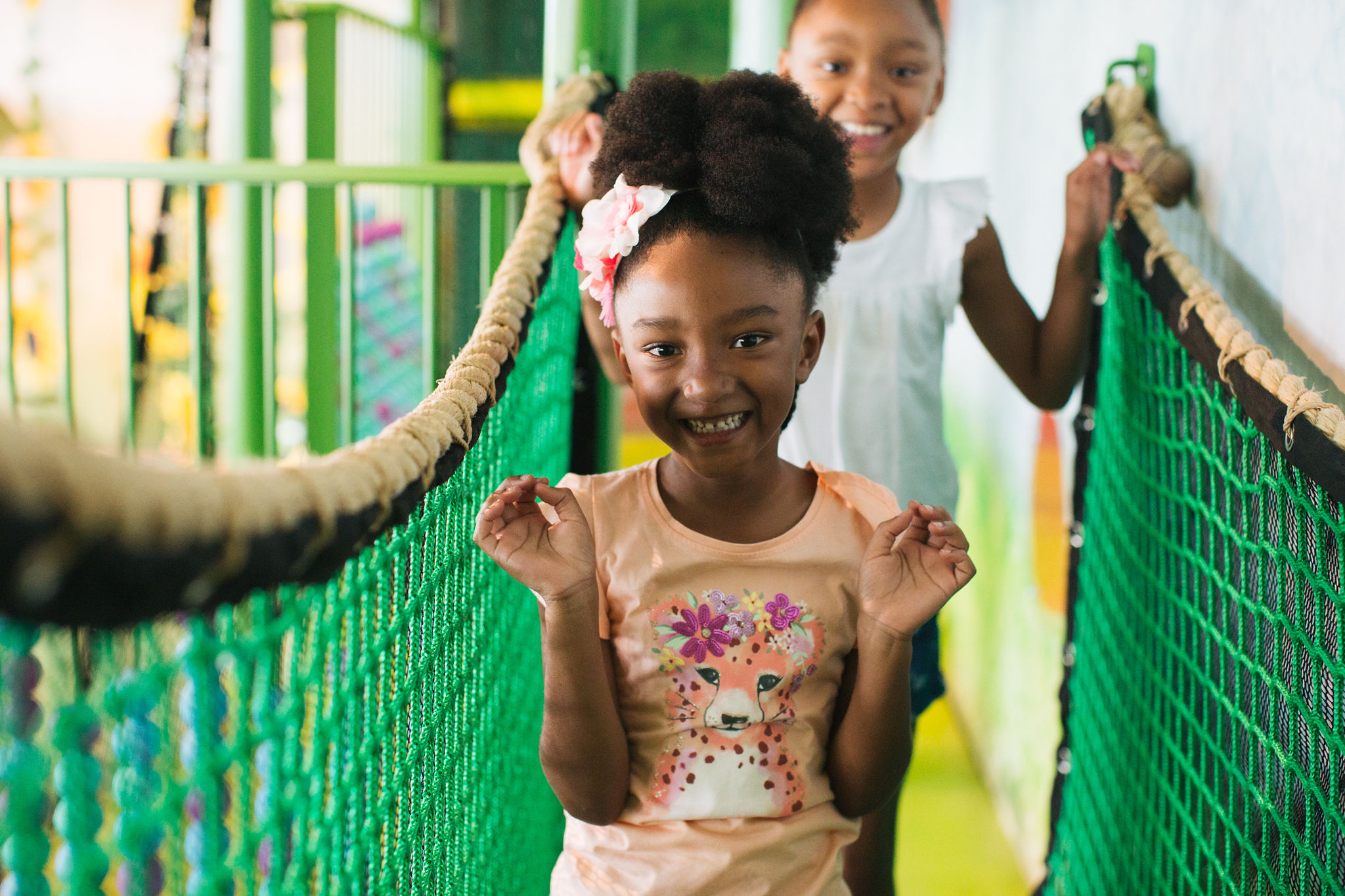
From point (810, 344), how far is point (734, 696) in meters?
0.30

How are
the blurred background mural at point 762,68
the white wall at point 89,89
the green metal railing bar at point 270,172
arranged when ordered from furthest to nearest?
the white wall at point 89,89 → the green metal railing bar at point 270,172 → the blurred background mural at point 762,68

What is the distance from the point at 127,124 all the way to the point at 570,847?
3569 millimetres

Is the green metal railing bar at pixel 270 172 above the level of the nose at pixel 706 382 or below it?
above

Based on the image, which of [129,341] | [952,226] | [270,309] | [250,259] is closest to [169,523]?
[952,226]

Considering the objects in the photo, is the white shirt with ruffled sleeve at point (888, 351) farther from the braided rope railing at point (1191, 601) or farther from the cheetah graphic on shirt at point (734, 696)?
the cheetah graphic on shirt at point (734, 696)

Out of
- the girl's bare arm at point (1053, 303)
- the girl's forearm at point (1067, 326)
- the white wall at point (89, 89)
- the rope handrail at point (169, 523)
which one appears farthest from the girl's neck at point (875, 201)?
the white wall at point (89, 89)

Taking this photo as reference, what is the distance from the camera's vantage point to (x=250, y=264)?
226 cm

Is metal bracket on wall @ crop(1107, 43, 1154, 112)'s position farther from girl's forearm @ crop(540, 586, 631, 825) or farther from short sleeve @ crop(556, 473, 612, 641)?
girl's forearm @ crop(540, 586, 631, 825)

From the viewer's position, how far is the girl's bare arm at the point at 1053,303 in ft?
4.18

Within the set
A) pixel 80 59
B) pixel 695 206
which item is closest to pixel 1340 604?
pixel 695 206

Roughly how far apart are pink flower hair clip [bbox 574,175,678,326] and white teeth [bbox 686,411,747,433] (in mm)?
119

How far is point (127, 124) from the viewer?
3670 millimetres

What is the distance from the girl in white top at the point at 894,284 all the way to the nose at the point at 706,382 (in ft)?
1.57

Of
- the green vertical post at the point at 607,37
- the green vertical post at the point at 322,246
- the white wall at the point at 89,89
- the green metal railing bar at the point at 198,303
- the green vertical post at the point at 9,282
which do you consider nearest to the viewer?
the green vertical post at the point at 607,37
